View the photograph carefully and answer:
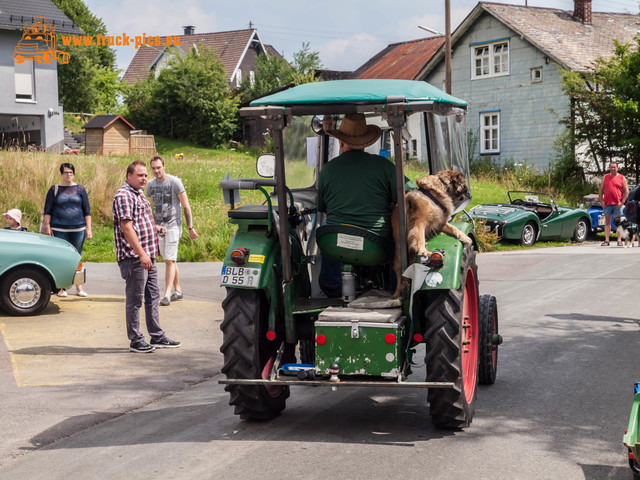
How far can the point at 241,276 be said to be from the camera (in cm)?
609

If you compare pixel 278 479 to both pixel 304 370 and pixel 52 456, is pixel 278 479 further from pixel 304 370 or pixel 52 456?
pixel 52 456

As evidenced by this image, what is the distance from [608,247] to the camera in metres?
21.2

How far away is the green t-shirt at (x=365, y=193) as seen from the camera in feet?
20.0

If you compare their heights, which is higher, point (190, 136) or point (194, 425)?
point (190, 136)

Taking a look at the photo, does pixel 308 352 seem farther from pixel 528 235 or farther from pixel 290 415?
pixel 528 235

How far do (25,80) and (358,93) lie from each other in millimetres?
39492

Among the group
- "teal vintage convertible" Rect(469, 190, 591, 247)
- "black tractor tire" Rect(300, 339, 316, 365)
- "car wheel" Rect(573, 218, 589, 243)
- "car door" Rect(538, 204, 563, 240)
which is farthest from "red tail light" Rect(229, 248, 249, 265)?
"car wheel" Rect(573, 218, 589, 243)

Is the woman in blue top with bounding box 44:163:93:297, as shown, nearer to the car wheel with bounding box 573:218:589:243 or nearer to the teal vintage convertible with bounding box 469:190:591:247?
the teal vintage convertible with bounding box 469:190:591:247

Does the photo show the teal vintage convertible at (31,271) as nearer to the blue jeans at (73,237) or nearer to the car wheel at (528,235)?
the blue jeans at (73,237)

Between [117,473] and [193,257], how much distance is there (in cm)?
1244

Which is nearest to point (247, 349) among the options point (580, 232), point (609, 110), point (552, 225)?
point (552, 225)

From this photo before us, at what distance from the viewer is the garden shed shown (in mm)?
44188

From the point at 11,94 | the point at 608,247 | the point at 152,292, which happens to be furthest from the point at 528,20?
the point at 152,292

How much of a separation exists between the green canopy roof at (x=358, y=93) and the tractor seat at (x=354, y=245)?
91cm
